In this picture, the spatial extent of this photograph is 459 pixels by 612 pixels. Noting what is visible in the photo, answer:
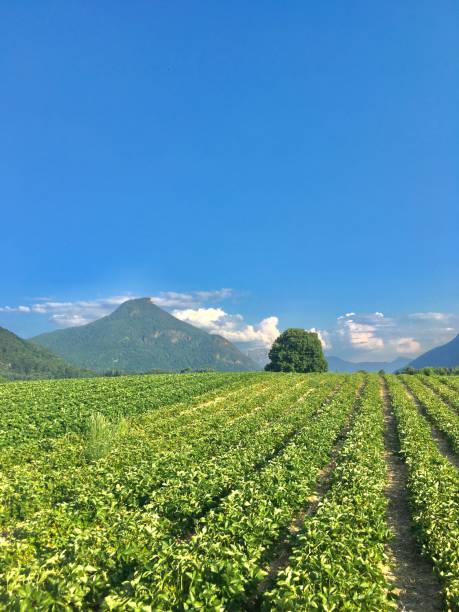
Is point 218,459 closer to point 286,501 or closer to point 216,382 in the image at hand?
point 286,501

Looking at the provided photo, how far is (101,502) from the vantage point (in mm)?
9820

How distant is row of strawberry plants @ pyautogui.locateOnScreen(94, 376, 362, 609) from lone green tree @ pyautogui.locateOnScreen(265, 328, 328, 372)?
94.3 metres

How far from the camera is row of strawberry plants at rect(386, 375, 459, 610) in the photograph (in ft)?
24.4

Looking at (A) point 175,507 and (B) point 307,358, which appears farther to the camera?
(B) point 307,358

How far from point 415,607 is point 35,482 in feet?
35.3

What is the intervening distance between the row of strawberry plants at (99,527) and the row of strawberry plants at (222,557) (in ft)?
2.12

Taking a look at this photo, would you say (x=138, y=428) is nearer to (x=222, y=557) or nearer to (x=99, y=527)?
(x=99, y=527)

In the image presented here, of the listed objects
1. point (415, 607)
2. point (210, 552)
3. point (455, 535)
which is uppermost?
point (210, 552)

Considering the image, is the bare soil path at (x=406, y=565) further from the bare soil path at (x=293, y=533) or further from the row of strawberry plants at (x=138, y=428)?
the row of strawberry plants at (x=138, y=428)

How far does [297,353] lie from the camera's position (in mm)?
107188

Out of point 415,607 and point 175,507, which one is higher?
point 175,507

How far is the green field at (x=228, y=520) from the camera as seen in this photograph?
232 inches

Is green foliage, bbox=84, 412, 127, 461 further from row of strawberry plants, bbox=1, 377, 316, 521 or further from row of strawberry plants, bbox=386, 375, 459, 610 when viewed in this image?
row of strawberry plants, bbox=386, 375, 459, 610

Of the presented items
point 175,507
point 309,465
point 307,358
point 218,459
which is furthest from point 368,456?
point 307,358
